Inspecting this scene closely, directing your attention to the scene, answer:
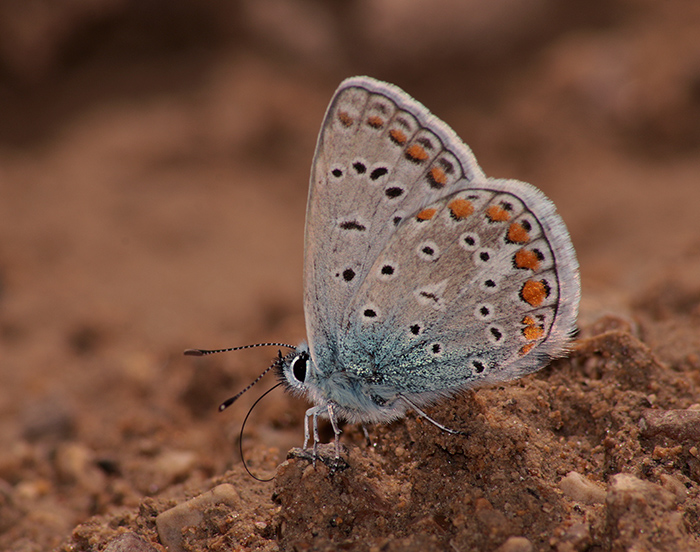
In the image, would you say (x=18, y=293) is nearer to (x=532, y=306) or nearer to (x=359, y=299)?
(x=359, y=299)

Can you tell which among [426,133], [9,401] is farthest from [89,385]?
[426,133]

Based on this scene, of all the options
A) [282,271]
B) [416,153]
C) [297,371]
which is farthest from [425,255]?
[282,271]

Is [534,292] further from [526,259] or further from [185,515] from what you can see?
[185,515]

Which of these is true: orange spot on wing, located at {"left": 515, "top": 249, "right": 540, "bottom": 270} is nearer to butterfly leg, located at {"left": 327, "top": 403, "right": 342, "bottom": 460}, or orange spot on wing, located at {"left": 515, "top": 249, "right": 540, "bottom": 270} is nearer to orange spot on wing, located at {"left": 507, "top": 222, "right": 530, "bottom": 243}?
orange spot on wing, located at {"left": 507, "top": 222, "right": 530, "bottom": 243}

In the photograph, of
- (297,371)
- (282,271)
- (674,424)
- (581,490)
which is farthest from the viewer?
(282,271)

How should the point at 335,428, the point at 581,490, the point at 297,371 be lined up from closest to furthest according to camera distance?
the point at 581,490, the point at 335,428, the point at 297,371

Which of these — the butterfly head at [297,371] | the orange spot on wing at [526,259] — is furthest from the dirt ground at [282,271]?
the orange spot on wing at [526,259]
